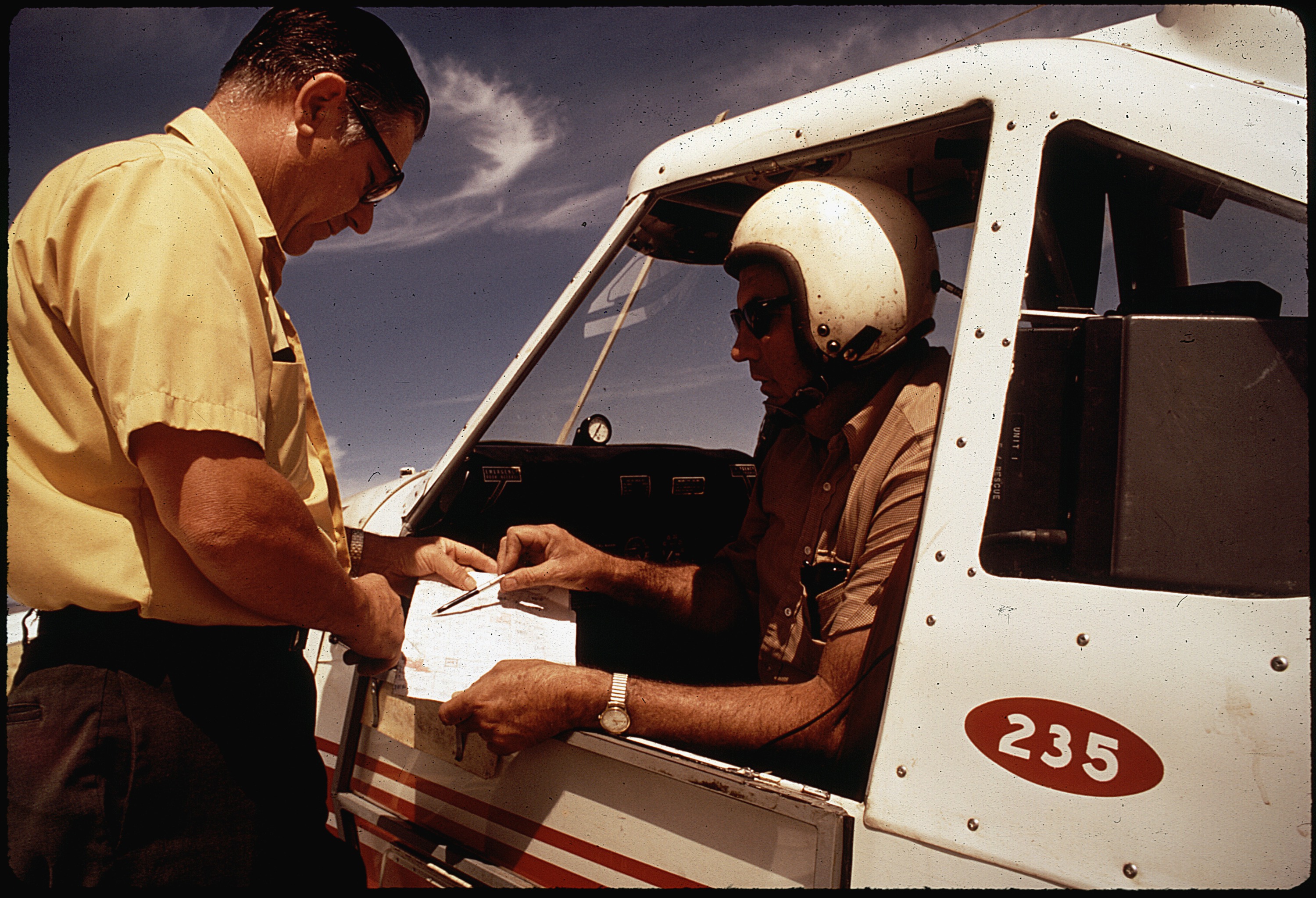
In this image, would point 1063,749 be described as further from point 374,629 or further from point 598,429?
point 598,429

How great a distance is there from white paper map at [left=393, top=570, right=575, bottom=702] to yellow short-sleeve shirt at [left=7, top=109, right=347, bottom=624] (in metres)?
0.55

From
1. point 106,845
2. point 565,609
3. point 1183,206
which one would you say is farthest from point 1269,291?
point 106,845

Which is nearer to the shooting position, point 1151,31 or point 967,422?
point 967,422

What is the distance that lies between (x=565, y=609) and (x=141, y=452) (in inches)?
45.5

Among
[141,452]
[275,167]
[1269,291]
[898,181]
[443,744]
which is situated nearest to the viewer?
[141,452]

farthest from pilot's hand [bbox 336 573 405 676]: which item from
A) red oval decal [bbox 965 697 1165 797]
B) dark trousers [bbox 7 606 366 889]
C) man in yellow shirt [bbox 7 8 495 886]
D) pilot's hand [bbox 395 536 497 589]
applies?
red oval decal [bbox 965 697 1165 797]

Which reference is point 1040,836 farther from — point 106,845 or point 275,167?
point 275,167

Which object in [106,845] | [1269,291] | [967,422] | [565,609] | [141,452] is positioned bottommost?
[106,845]

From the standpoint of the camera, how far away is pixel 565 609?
1.99 meters

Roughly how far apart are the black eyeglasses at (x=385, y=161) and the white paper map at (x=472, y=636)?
936 mm

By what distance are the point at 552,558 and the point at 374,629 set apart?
2.46ft

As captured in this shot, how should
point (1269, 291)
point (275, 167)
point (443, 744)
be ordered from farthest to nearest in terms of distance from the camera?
point (443, 744), point (275, 167), point (1269, 291)

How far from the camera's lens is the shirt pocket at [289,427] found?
1.20 metres

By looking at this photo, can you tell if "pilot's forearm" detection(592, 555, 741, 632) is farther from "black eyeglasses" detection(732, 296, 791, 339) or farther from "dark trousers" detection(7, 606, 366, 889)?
"dark trousers" detection(7, 606, 366, 889)
